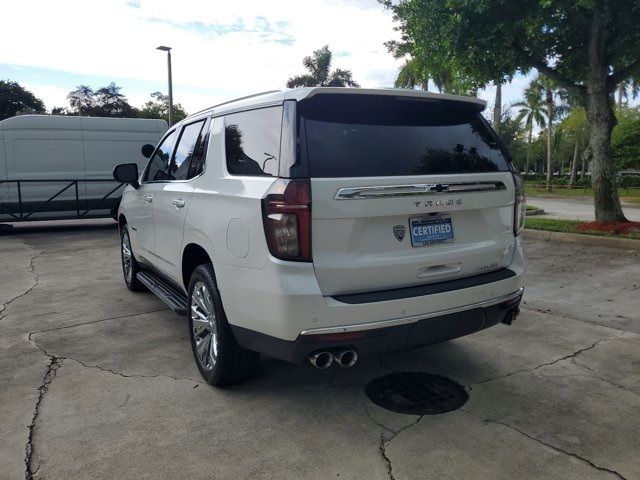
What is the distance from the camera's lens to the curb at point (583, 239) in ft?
26.7

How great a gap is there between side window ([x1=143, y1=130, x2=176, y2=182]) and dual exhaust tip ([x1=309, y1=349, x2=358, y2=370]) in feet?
8.20

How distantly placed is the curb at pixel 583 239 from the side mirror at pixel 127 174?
7.30 metres

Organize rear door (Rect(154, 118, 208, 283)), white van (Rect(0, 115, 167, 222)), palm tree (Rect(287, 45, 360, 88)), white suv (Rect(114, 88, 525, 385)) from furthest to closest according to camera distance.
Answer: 1. palm tree (Rect(287, 45, 360, 88))
2. white van (Rect(0, 115, 167, 222))
3. rear door (Rect(154, 118, 208, 283))
4. white suv (Rect(114, 88, 525, 385))

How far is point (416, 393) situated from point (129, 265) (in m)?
4.22

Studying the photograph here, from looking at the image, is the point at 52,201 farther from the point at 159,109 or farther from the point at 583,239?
the point at 159,109

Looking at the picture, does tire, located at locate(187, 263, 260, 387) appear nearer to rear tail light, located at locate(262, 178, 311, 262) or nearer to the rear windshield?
rear tail light, located at locate(262, 178, 311, 262)

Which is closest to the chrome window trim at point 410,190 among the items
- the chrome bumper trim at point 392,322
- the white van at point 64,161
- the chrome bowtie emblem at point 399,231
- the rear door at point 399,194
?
the rear door at point 399,194

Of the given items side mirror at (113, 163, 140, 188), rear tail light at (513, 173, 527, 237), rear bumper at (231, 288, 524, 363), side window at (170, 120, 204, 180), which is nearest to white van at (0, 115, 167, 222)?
side mirror at (113, 163, 140, 188)

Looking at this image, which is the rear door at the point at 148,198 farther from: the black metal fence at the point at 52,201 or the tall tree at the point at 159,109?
the tall tree at the point at 159,109

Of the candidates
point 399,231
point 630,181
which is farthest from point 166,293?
point 630,181

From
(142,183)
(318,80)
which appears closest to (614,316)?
(142,183)

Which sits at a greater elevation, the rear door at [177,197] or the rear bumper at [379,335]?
the rear door at [177,197]

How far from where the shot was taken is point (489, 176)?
3316 mm

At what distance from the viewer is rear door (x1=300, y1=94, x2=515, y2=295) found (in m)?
2.77
